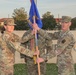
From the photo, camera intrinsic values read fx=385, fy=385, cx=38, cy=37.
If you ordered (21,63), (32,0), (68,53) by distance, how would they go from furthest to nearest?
(21,63)
(32,0)
(68,53)

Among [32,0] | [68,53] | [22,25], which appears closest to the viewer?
[68,53]

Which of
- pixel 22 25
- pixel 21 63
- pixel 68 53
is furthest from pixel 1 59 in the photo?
pixel 22 25

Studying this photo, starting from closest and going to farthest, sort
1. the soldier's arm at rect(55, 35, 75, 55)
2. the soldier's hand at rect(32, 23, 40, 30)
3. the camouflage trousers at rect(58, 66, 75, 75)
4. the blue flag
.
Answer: the soldier's arm at rect(55, 35, 75, 55)
the camouflage trousers at rect(58, 66, 75, 75)
the soldier's hand at rect(32, 23, 40, 30)
the blue flag

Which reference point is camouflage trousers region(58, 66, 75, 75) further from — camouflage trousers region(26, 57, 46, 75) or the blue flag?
the blue flag

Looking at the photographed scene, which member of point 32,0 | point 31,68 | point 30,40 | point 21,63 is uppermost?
point 32,0

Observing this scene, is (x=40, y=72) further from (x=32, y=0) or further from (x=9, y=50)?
(x=32, y=0)

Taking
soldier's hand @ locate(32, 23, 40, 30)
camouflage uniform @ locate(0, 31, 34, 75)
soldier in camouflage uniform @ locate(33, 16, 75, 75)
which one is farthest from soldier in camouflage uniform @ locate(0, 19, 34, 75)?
soldier in camouflage uniform @ locate(33, 16, 75, 75)

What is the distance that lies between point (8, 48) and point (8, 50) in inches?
1.6

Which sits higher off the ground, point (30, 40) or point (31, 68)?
point (30, 40)

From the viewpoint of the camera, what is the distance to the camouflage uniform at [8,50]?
766cm

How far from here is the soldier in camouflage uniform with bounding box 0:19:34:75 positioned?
7.67 m

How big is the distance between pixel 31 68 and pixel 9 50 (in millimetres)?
646

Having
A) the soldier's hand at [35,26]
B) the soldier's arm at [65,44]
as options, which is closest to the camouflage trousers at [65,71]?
the soldier's arm at [65,44]

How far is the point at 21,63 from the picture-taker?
16844mm
